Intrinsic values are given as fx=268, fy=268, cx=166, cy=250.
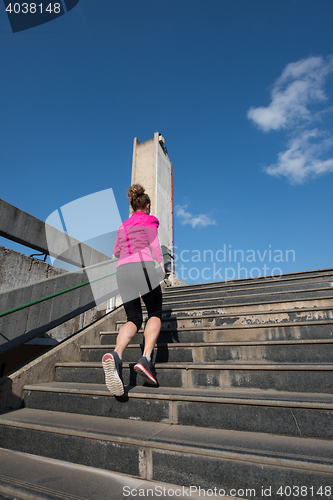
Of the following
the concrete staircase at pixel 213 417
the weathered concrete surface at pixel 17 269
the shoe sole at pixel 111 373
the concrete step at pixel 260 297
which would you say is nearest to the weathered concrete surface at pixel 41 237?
the weathered concrete surface at pixel 17 269

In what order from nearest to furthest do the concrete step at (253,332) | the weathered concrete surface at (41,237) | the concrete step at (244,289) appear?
the concrete step at (253,332)
the weathered concrete surface at (41,237)
the concrete step at (244,289)

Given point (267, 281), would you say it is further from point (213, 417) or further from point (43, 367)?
point (43, 367)

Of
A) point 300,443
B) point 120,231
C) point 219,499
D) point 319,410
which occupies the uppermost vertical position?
point 120,231

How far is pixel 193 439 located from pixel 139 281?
123 cm

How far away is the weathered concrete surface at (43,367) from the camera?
2.48 meters

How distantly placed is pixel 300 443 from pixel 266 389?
1.98 ft

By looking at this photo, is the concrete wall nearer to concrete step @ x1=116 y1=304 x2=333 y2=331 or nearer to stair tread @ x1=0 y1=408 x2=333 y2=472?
concrete step @ x1=116 y1=304 x2=333 y2=331

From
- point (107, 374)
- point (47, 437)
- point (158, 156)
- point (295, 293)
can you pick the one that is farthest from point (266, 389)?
point (158, 156)

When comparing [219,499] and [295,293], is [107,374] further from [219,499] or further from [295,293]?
[295,293]

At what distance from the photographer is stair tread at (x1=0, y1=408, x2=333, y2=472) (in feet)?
4.45

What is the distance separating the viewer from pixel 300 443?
153cm

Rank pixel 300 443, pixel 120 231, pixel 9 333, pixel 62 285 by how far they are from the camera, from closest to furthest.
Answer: pixel 300 443 < pixel 120 231 < pixel 9 333 < pixel 62 285

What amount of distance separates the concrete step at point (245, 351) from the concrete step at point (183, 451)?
881 mm

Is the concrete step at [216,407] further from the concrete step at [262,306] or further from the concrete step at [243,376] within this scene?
the concrete step at [262,306]
